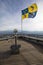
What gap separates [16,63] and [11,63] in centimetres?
34

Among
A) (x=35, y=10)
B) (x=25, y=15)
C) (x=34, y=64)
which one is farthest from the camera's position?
(x=25, y=15)

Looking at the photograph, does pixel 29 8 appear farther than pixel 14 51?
Yes

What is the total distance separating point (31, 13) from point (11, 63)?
15575 millimetres

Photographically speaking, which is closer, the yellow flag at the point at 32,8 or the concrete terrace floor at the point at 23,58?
the concrete terrace floor at the point at 23,58

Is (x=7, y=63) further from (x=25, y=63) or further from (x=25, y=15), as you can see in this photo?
(x=25, y=15)

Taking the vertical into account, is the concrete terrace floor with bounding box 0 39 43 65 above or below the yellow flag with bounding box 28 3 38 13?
below

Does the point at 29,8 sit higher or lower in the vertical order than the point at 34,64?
higher

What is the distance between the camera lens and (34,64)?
27.7 ft

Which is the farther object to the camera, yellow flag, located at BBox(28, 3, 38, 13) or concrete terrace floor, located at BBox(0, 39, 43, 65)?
yellow flag, located at BBox(28, 3, 38, 13)

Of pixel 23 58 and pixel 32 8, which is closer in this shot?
pixel 23 58

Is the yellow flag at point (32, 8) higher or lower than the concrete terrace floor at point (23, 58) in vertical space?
higher

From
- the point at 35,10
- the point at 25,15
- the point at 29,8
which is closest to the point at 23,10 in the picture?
the point at 25,15

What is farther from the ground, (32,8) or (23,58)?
(32,8)

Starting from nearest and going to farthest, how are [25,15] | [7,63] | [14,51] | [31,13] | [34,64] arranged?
[34,64] < [7,63] < [14,51] < [31,13] < [25,15]
